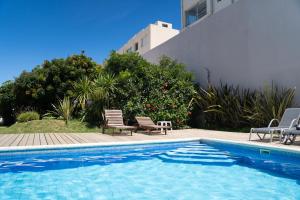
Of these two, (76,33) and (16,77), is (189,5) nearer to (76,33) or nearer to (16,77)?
(76,33)

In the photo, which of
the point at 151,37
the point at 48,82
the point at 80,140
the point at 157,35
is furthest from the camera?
the point at 157,35

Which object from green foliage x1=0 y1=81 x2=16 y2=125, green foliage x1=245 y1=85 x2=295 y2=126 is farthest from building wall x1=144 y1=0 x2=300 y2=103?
green foliage x1=0 y1=81 x2=16 y2=125

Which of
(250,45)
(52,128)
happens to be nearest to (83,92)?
(52,128)

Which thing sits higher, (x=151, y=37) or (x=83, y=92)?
(x=151, y=37)

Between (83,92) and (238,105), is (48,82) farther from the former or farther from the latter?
(238,105)

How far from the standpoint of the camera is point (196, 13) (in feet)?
83.6

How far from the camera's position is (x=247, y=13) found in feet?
39.6

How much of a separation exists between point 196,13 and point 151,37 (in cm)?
1071

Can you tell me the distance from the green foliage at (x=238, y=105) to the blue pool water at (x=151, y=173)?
11.3ft

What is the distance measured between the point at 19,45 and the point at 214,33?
52.2 feet

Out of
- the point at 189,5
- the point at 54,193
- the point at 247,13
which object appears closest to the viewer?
the point at 54,193

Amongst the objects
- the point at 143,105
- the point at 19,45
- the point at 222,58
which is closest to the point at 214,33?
the point at 222,58

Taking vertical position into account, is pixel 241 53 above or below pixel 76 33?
below

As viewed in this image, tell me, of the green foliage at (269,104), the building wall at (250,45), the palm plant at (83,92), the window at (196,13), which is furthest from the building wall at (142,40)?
the green foliage at (269,104)
